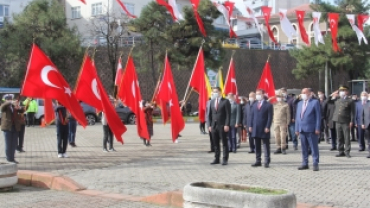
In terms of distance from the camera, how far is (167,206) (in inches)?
298

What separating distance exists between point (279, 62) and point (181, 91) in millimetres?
12010

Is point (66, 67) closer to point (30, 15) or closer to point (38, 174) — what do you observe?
point (30, 15)

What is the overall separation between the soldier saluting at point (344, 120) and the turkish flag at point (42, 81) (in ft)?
22.9

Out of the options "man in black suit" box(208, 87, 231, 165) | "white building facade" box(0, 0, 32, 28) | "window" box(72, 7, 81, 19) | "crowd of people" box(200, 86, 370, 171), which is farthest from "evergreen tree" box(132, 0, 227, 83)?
"white building facade" box(0, 0, 32, 28)

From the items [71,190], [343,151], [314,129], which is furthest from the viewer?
[343,151]

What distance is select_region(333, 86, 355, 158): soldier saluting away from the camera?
12.9 m

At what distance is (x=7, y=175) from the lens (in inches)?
344

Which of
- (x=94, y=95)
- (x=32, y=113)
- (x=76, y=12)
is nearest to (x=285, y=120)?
(x=94, y=95)

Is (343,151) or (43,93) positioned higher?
(43,93)

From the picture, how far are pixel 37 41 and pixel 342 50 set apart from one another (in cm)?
2260

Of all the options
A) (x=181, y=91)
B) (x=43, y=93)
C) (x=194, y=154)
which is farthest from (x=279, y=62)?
(x=43, y=93)

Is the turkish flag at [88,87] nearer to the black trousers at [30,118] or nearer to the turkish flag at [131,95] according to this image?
the turkish flag at [131,95]

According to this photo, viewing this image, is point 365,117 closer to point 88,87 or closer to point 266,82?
point 266,82

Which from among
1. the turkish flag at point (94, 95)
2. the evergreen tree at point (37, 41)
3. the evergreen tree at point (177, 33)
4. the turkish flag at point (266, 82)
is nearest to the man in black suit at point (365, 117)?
the turkish flag at point (266, 82)
